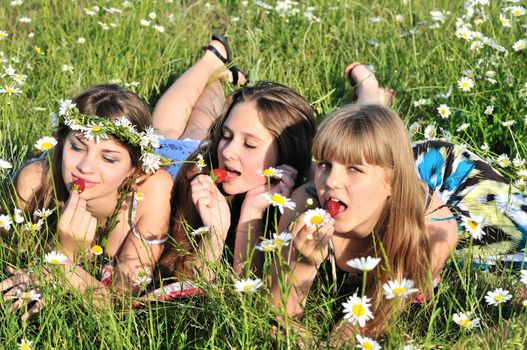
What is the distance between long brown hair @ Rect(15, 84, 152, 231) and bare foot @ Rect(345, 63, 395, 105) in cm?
121

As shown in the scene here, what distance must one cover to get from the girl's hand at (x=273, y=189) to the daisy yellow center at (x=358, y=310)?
1053mm

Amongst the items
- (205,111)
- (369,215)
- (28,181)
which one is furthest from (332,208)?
(205,111)

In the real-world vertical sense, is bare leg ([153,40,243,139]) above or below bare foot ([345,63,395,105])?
below

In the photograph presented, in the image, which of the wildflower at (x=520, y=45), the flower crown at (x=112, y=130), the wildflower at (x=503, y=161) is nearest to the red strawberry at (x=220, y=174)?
the flower crown at (x=112, y=130)

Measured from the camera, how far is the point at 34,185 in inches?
125

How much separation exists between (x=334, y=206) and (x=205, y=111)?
75.8 inches

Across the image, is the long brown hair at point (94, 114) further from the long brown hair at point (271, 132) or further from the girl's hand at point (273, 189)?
the girl's hand at point (273, 189)

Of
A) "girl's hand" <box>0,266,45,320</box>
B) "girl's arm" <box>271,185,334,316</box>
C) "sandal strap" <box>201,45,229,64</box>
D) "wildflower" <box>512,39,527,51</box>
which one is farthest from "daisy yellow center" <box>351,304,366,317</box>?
"sandal strap" <box>201,45,229,64</box>

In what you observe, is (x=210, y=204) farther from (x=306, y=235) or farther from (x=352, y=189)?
(x=306, y=235)

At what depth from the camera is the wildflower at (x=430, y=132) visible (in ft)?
11.4

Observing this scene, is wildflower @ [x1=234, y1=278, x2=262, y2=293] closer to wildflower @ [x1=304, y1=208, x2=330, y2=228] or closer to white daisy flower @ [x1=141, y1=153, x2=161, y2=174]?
wildflower @ [x1=304, y1=208, x2=330, y2=228]

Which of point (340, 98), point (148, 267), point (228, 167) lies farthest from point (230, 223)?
point (340, 98)

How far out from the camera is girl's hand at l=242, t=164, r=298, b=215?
9.68 feet

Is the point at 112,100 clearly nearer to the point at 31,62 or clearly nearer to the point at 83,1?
the point at 31,62
